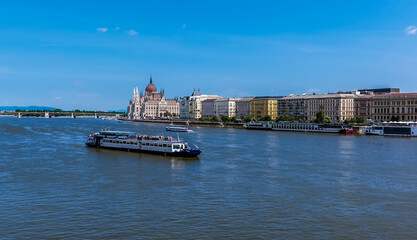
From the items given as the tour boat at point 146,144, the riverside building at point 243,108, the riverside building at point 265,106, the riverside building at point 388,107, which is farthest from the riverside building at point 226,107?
the tour boat at point 146,144

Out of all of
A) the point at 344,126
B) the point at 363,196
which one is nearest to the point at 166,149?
the point at 363,196

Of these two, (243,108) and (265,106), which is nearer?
(265,106)

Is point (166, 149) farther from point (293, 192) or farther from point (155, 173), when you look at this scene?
point (293, 192)

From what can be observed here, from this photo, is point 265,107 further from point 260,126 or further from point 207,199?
point 207,199

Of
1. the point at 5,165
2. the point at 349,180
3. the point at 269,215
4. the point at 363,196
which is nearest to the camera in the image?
the point at 269,215

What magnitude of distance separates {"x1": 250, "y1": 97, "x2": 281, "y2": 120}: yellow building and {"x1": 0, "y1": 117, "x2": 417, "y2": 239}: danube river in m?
115

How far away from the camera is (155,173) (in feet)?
110

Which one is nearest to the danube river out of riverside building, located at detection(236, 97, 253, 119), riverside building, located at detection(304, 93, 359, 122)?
riverside building, located at detection(304, 93, 359, 122)

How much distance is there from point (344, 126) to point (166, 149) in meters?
66.9

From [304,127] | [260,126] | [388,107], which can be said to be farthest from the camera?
[260,126]

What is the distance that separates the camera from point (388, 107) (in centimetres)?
11750

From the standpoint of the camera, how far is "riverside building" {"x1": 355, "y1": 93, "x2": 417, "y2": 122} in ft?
369

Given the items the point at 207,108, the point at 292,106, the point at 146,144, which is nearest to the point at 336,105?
the point at 292,106

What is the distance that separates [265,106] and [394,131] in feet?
227
